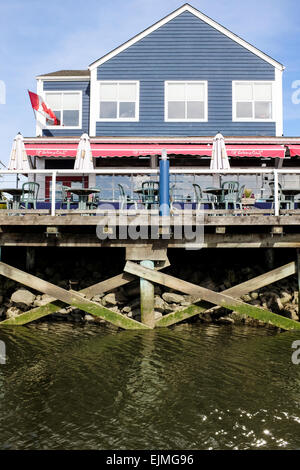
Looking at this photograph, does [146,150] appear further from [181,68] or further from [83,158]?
[181,68]

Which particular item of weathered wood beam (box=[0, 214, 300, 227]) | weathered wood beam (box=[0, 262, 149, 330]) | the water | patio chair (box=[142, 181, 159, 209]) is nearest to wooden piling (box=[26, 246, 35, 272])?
weathered wood beam (box=[0, 262, 149, 330])

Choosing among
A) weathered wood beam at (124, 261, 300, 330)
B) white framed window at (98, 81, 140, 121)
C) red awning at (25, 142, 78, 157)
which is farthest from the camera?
white framed window at (98, 81, 140, 121)

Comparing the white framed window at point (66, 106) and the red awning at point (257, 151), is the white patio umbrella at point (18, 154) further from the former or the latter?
the red awning at point (257, 151)

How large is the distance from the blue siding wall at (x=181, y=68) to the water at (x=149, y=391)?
11.3m

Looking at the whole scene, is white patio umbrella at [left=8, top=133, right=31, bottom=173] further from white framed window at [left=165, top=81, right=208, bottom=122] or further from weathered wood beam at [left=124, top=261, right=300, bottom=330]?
white framed window at [left=165, top=81, right=208, bottom=122]

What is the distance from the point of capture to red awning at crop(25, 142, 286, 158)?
581 inches

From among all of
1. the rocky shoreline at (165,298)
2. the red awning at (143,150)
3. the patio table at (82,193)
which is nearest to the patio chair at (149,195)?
the patio table at (82,193)

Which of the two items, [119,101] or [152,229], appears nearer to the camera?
[152,229]

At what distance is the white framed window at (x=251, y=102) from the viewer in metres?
17.5

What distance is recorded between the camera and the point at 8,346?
7488 mm

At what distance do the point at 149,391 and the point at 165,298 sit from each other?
422cm

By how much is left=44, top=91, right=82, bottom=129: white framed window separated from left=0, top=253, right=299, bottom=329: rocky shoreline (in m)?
9.56

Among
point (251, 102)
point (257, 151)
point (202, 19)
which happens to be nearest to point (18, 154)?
point (257, 151)

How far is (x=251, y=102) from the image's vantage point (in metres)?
17.5
